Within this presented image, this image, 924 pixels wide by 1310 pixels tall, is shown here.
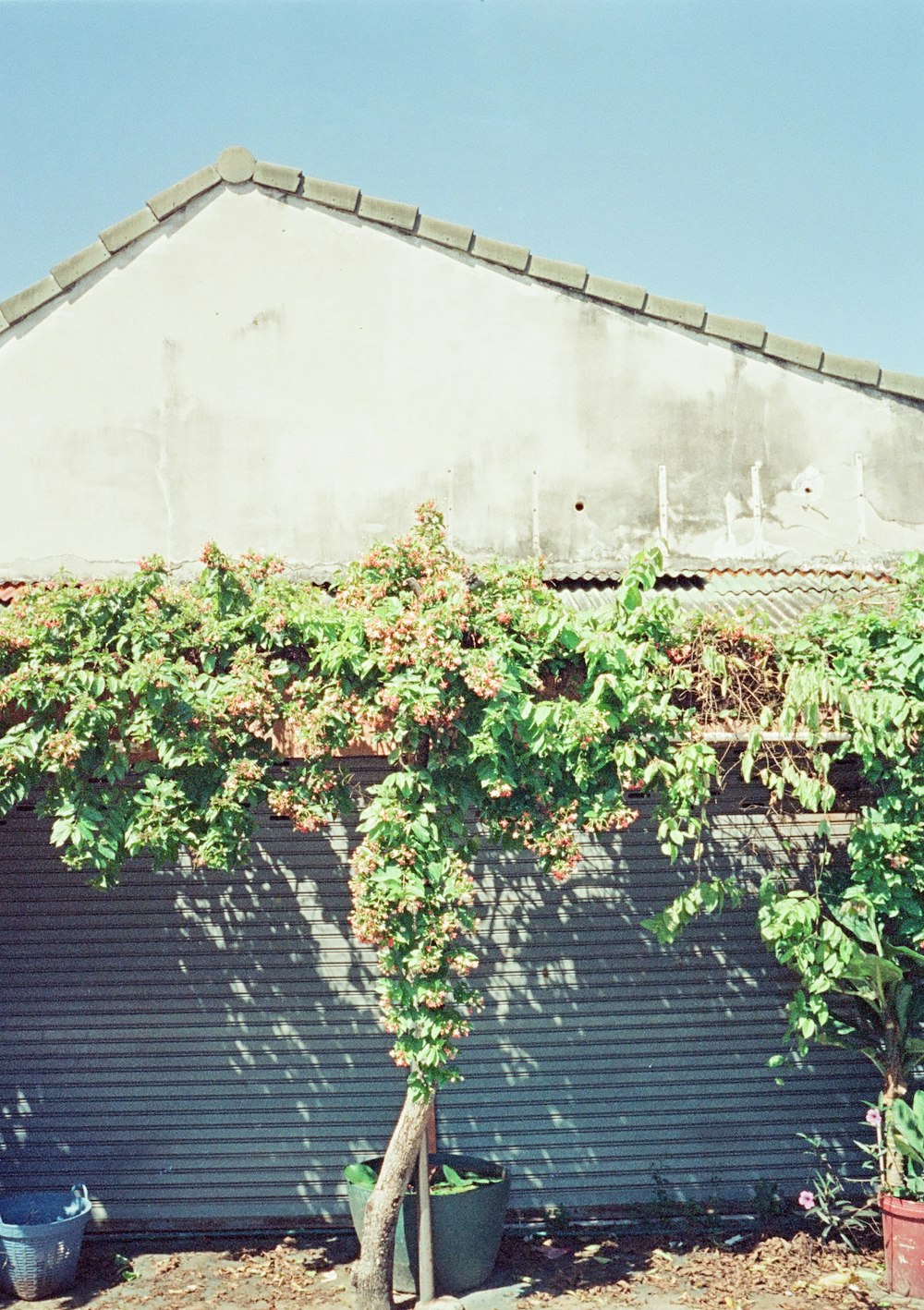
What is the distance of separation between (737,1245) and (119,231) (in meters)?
8.54

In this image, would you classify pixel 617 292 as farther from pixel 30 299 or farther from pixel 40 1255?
pixel 40 1255

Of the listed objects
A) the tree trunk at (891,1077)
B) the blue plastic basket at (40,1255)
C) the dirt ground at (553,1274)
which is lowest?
the dirt ground at (553,1274)

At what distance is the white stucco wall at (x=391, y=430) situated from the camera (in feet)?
30.3

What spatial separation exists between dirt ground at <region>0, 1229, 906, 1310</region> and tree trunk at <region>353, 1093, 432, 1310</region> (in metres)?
0.38

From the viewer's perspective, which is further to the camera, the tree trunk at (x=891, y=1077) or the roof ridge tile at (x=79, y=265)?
the roof ridge tile at (x=79, y=265)

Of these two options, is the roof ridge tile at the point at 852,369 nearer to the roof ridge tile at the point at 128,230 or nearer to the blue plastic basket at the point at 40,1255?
the roof ridge tile at the point at 128,230

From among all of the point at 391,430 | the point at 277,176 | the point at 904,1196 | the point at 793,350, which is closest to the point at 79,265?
the point at 277,176

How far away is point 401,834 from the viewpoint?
5844mm

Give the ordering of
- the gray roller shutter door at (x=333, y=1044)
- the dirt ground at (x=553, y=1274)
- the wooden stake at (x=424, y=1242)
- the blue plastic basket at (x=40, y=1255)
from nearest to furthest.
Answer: the wooden stake at (x=424, y=1242) < the dirt ground at (x=553, y=1274) < the blue plastic basket at (x=40, y=1255) < the gray roller shutter door at (x=333, y=1044)

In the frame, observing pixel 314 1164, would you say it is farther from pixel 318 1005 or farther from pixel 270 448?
pixel 270 448

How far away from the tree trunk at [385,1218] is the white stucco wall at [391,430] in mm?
4525

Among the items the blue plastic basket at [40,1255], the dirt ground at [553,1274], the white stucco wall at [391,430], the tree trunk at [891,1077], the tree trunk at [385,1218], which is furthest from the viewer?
the white stucco wall at [391,430]

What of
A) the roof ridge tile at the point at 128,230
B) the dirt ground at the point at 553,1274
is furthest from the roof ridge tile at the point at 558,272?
the dirt ground at the point at 553,1274

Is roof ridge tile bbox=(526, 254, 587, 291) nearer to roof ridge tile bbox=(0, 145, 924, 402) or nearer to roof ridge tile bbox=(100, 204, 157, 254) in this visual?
roof ridge tile bbox=(0, 145, 924, 402)
